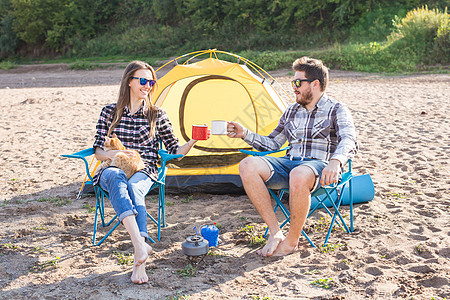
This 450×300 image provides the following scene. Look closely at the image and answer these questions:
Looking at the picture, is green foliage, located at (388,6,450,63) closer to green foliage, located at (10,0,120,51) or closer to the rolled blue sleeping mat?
the rolled blue sleeping mat

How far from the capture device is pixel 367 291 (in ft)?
8.80

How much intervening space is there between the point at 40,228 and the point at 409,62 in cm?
1315

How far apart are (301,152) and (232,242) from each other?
855 mm

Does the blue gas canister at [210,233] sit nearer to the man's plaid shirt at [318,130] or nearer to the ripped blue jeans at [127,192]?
the ripped blue jeans at [127,192]

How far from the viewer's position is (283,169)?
129 inches

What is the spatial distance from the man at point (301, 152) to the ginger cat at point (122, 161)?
0.72m

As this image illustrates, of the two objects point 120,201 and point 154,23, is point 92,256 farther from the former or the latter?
point 154,23

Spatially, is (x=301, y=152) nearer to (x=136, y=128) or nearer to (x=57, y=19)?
(x=136, y=128)

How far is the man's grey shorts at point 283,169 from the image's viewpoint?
3.13 metres

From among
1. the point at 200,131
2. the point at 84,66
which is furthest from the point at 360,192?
the point at 84,66

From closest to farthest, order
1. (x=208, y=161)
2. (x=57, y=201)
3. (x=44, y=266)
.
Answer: (x=44, y=266), (x=57, y=201), (x=208, y=161)

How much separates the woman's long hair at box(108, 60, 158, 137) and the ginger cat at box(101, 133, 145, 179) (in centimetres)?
20

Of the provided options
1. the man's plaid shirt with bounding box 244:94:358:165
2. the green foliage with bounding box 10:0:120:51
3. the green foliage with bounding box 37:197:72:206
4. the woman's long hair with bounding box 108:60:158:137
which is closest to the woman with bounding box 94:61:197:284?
the woman's long hair with bounding box 108:60:158:137

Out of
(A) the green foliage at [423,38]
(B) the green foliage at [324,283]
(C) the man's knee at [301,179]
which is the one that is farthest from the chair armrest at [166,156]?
(A) the green foliage at [423,38]
